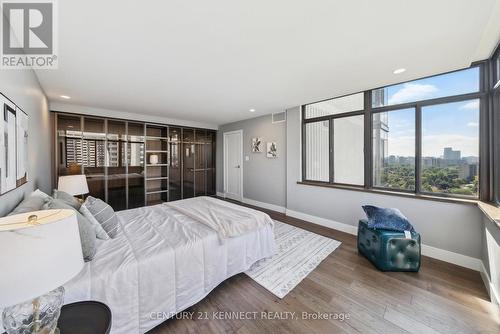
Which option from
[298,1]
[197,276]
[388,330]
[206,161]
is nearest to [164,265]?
[197,276]

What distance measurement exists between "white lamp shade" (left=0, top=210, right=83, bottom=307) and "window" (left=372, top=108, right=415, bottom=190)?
375 centimetres

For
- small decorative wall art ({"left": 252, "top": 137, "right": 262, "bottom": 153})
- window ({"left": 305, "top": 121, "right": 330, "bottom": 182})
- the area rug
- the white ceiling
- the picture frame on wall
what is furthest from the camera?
small decorative wall art ({"left": 252, "top": 137, "right": 262, "bottom": 153})

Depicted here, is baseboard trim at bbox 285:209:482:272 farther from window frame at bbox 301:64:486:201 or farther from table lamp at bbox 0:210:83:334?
table lamp at bbox 0:210:83:334

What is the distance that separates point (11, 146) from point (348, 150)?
13.8 ft

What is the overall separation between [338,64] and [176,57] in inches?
73.8

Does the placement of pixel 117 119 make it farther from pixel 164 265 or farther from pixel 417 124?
pixel 417 124

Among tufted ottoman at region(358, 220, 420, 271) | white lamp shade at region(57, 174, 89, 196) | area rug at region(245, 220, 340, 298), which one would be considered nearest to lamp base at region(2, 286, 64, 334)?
area rug at region(245, 220, 340, 298)

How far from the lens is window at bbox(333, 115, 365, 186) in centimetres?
337

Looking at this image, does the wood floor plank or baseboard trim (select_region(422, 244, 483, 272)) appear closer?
the wood floor plank

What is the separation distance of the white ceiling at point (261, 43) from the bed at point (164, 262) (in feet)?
6.11

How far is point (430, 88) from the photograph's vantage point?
2.66m

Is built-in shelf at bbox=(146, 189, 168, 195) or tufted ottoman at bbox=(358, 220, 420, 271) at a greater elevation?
built-in shelf at bbox=(146, 189, 168, 195)

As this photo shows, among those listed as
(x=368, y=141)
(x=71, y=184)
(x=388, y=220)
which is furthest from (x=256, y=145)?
(x=71, y=184)

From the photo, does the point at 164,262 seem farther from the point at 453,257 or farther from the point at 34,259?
the point at 453,257
